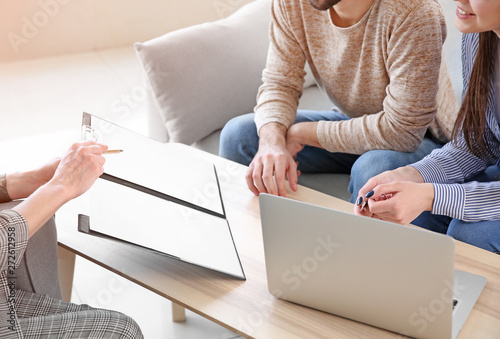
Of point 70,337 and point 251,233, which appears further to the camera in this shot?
point 251,233

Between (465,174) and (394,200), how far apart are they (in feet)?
1.19

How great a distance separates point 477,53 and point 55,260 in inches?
40.2

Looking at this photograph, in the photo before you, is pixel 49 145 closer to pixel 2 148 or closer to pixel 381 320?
pixel 2 148

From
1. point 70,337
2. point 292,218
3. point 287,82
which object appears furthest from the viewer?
point 287,82

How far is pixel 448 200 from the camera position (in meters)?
1.21

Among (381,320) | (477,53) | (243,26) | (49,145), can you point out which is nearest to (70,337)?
(381,320)

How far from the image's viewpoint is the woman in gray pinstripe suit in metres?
1.05

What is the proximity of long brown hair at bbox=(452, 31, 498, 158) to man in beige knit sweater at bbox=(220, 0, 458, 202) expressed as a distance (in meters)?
0.09

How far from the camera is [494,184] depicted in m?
1.23

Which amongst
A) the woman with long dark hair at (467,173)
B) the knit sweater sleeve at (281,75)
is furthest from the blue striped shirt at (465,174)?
the knit sweater sleeve at (281,75)

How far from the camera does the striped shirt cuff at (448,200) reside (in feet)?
3.98

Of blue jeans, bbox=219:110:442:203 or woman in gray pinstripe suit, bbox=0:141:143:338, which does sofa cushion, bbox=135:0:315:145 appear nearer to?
blue jeans, bbox=219:110:442:203

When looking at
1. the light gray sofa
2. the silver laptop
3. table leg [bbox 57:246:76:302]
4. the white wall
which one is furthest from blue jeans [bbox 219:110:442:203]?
the white wall

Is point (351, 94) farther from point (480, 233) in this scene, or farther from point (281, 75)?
point (480, 233)
